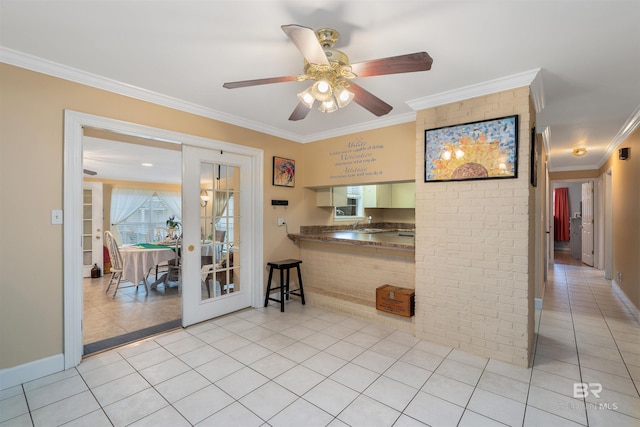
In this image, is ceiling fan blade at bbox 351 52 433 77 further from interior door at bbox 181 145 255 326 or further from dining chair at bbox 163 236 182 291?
dining chair at bbox 163 236 182 291

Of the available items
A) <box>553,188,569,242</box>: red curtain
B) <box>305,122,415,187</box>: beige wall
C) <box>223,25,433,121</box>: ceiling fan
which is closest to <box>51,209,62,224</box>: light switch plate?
<box>223,25,433,121</box>: ceiling fan

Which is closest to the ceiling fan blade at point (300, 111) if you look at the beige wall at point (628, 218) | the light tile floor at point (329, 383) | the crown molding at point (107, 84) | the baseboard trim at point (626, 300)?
the crown molding at point (107, 84)

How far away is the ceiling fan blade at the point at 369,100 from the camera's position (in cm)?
194

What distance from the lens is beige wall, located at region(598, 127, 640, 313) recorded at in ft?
11.9

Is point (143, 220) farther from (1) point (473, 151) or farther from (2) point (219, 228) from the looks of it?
(1) point (473, 151)

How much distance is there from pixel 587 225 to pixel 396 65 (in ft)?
27.5

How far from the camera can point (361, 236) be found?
173 inches

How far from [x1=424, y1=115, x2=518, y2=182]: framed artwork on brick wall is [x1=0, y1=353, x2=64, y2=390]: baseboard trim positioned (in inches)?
142

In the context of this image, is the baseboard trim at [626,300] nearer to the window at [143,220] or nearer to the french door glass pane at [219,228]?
the french door glass pane at [219,228]

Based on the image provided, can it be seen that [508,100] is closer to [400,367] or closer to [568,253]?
[400,367]

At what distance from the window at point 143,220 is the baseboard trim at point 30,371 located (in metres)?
5.79

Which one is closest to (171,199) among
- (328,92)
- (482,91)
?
(328,92)

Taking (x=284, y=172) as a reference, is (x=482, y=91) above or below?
above

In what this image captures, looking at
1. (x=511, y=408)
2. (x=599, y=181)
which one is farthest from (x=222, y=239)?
(x=599, y=181)
